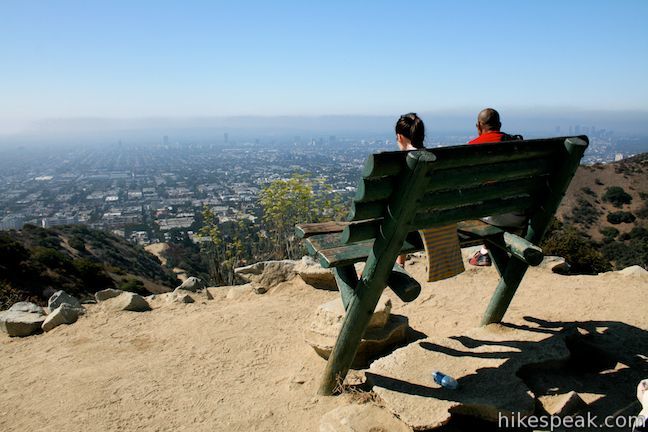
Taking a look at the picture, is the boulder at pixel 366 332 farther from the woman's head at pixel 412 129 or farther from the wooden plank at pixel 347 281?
the woman's head at pixel 412 129

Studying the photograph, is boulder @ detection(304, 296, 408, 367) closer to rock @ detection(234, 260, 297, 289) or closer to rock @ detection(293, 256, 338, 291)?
rock @ detection(293, 256, 338, 291)

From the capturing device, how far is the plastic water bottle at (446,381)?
10.8 ft

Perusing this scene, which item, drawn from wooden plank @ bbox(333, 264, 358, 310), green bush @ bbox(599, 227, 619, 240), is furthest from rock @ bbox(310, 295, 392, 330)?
green bush @ bbox(599, 227, 619, 240)

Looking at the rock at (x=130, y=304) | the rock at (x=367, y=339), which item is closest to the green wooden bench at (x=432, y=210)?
the rock at (x=367, y=339)

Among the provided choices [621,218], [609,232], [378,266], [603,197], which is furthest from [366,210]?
[603,197]

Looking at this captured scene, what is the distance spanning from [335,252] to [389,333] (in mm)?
1323

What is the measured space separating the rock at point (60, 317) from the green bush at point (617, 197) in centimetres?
4478

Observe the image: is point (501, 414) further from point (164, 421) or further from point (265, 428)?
point (164, 421)

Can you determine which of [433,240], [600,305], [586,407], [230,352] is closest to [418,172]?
[433,240]

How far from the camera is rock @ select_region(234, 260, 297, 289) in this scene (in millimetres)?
6977

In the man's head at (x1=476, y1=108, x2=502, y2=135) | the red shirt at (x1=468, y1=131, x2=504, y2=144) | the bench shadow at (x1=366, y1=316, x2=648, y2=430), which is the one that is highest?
the man's head at (x1=476, y1=108, x2=502, y2=135)

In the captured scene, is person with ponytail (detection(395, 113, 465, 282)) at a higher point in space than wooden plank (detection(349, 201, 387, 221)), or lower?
lower

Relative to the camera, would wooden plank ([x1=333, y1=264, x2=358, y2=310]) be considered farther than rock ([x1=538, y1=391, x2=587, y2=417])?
Yes

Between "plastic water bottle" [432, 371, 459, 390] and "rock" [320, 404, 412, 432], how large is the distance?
47 cm
